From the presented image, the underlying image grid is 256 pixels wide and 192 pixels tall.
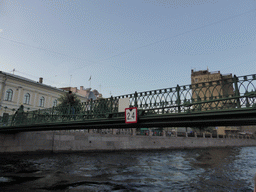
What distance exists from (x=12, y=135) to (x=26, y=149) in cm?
204

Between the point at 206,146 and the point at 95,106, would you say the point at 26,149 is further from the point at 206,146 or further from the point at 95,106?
the point at 206,146

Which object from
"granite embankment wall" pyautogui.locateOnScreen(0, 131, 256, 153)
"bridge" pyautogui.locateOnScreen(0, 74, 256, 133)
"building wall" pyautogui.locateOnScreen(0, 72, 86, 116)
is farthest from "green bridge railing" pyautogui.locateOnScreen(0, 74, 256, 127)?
"building wall" pyautogui.locateOnScreen(0, 72, 86, 116)

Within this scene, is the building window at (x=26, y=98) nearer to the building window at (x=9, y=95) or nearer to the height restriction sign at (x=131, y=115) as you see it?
the building window at (x=9, y=95)

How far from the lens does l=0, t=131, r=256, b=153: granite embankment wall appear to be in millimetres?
18938

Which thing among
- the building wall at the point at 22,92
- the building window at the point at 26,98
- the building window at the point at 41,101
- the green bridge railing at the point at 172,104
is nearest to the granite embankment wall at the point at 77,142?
the green bridge railing at the point at 172,104

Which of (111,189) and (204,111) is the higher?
(204,111)

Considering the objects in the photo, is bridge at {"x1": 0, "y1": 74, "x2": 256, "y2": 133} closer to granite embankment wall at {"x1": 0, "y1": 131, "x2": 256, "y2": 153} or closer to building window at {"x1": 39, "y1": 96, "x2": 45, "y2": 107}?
granite embankment wall at {"x1": 0, "y1": 131, "x2": 256, "y2": 153}

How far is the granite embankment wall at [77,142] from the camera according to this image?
18938mm

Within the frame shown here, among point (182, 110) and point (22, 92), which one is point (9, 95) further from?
point (182, 110)

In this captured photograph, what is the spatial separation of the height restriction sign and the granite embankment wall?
15.7m

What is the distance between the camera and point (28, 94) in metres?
34.2

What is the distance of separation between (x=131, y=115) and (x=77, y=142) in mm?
17095

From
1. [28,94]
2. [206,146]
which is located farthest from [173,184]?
[206,146]

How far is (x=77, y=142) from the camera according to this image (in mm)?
23609
